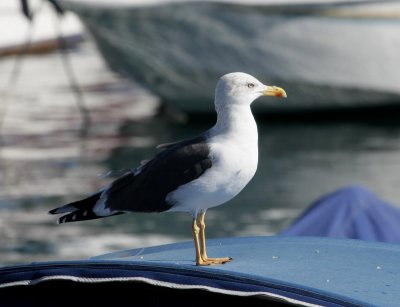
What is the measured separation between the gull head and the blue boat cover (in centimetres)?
38

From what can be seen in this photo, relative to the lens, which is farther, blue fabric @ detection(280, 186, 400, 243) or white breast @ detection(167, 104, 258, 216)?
blue fabric @ detection(280, 186, 400, 243)

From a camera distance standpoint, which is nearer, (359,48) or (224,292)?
(224,292)

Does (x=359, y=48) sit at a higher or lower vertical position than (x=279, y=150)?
higher

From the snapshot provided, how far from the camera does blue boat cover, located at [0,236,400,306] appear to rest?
2834 millimetres

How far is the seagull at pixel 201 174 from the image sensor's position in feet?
11.0

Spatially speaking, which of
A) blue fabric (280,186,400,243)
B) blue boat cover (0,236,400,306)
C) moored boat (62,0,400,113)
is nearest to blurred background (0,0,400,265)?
moored boat (62,0,400,113)

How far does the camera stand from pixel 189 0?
42.8ft

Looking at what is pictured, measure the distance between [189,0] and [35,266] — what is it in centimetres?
1015

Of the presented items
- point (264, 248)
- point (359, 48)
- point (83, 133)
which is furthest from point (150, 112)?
point (264, 248)

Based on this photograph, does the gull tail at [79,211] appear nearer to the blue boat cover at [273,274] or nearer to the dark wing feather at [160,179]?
the dark wing feather at [160,179]

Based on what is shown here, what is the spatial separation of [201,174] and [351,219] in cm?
293

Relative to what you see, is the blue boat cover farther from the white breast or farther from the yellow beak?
the yellow beak

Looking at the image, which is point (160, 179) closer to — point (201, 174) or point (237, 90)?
point (201, 174)

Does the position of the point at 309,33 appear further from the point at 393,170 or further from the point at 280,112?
the point at 393,170
